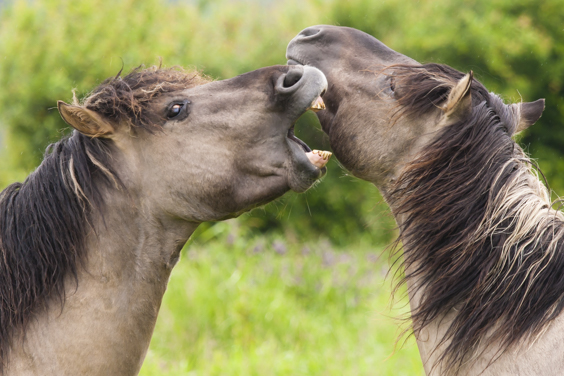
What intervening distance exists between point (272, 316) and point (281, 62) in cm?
413

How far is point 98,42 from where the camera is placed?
27.2 ft

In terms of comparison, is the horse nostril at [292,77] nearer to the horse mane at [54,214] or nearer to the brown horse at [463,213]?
the brown horse at [463,213]

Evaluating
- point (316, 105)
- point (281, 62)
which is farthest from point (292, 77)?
point (281, 62)

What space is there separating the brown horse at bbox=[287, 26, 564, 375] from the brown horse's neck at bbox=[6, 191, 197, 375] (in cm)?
102

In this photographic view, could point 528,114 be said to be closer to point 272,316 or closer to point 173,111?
point 173,111

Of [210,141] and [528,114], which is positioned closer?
[210,141]

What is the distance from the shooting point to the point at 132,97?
7.98ft

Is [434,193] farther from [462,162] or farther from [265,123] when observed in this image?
[265,123]

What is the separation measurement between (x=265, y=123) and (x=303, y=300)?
441cm

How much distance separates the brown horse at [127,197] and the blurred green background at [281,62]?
3.51 m

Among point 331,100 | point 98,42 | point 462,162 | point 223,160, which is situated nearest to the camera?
point 462,162

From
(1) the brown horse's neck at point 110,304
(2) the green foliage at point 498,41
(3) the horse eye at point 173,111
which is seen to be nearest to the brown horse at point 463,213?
(3) the horse eye at point 173,111

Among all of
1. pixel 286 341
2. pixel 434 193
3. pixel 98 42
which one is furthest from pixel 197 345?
pixel 98 42

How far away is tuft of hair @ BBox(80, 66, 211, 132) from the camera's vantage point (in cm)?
242
